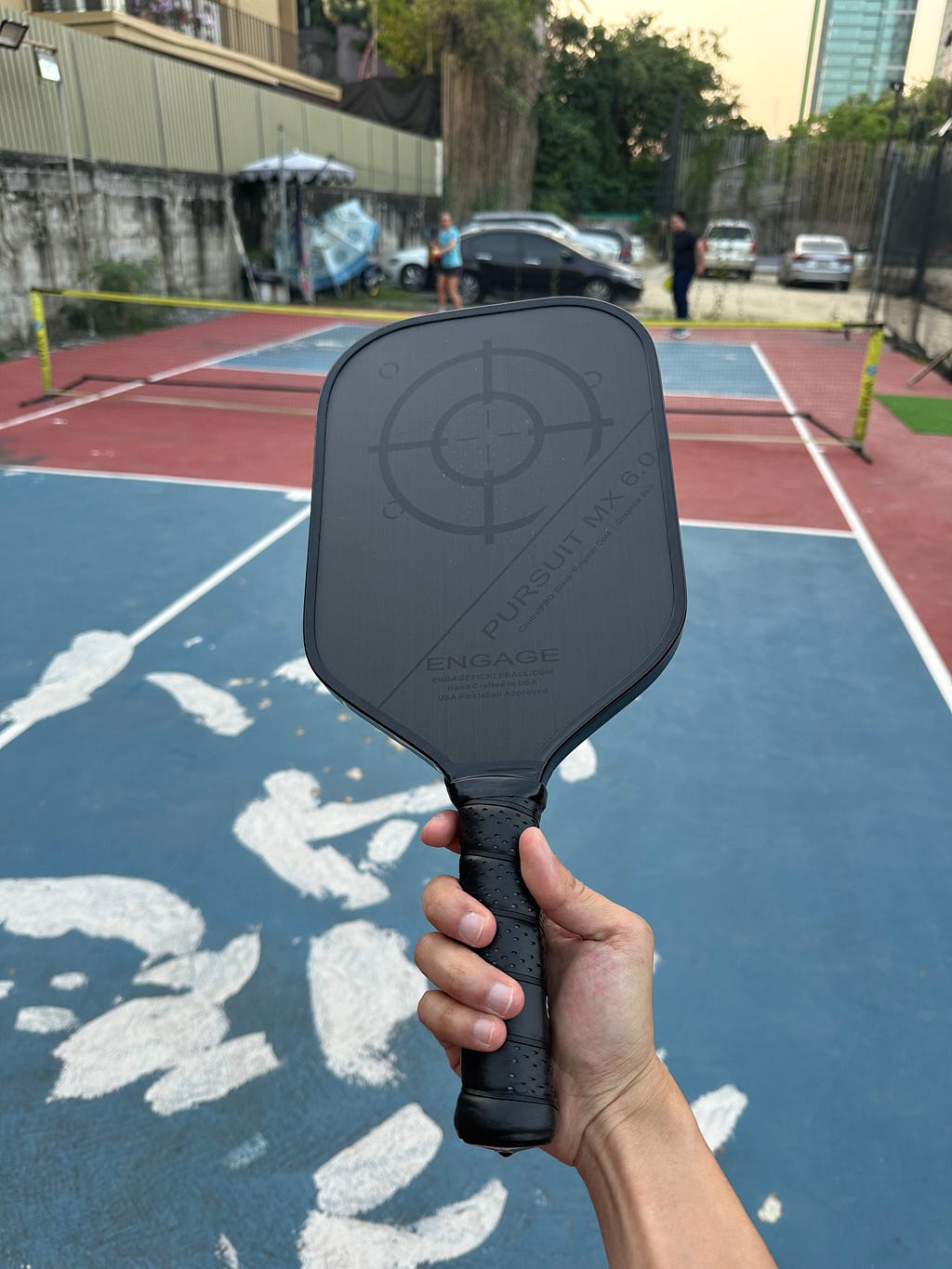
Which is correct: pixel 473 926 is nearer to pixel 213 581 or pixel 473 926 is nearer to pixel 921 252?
pixel 213 581

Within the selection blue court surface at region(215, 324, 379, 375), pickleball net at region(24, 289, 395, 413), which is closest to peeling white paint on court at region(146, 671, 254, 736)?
pickleball net at region(24, 289, 395, 413)

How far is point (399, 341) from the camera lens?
180 cm

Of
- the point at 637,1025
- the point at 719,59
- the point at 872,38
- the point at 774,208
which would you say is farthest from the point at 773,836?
the point at 719,59

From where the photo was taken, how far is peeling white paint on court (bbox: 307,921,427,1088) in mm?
2672

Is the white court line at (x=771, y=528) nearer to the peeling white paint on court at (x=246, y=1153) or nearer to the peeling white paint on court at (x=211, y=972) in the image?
the peeling white paint on court at (x=211, y=972)

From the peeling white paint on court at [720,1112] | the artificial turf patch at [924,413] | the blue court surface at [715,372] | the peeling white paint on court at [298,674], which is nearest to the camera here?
the peeling white paint on court at [720,1112]

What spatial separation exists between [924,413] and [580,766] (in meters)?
9.59

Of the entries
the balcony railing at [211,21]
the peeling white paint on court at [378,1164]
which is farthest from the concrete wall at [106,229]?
the peeling white paint on court at [378,1164]

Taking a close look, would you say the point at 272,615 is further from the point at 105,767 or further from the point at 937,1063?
the point at 937,1063

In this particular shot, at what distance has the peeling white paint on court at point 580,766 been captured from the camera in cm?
409

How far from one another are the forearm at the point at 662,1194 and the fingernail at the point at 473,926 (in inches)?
18.7

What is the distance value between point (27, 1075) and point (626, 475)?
→ 8.02 ft

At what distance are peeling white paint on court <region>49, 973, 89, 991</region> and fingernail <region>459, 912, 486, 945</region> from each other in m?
2.13

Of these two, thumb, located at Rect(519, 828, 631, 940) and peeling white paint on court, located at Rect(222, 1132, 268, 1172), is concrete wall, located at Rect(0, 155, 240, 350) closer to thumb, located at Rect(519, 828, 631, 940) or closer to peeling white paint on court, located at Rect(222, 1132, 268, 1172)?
peeling white paint on court, located at Rect(222, 1132, 268, 1172)
